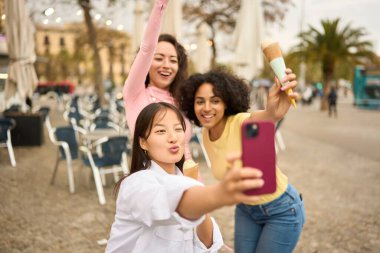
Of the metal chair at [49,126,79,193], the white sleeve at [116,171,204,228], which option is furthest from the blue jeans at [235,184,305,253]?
the metal chair at [49,126,79,193]

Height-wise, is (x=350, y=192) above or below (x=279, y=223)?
below

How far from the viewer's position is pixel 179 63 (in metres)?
2.34

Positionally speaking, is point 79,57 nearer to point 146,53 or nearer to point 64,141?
point 64,141

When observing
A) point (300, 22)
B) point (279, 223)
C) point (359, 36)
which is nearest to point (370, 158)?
point (279, 223)

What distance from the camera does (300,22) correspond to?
34.7 meters

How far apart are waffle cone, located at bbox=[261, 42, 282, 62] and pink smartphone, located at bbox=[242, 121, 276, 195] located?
59cm

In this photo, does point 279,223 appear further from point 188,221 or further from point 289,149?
point 289,149

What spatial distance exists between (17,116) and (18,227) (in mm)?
5574

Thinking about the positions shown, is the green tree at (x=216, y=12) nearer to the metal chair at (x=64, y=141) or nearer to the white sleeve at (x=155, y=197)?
the metal chair at (x=64, y=141)

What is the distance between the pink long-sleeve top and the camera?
5.85 ft

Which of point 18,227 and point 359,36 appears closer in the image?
point 18,227

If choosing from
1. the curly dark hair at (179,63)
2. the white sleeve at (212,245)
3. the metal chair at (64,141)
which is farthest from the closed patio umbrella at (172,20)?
the white sleeve at (212,245)

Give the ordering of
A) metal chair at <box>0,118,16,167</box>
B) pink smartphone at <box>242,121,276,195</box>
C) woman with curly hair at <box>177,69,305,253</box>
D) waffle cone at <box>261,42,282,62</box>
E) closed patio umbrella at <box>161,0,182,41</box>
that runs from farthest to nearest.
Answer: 1. closed patio umbrella at <box>161,0,182,41</box>
2. metal chair at <box>0,118,16,167</box>
3. woman with curly hair at <box>177,69,305,253</box>
4. waffle cone at <box>261,42,282,62</box>
5. pink smartphone at <box>242,121,276,195</box>

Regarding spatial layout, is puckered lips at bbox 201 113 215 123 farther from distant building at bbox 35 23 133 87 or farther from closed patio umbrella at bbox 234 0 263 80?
distant building at bbox 35 23 133 87
